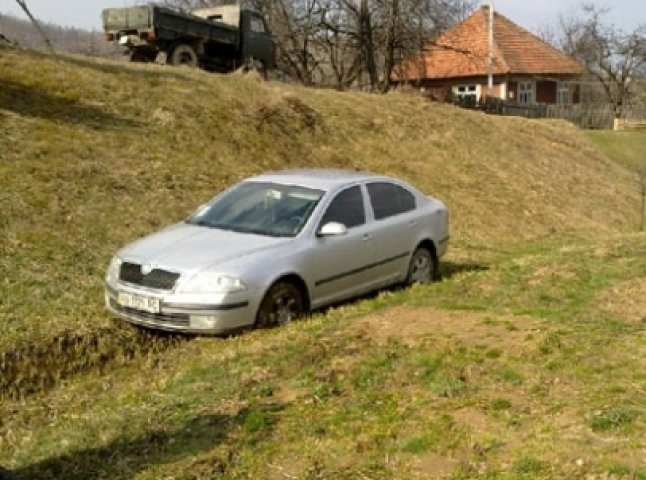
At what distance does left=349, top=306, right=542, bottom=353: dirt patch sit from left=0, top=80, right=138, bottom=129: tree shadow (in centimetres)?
845

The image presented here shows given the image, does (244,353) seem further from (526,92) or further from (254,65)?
(526,92)

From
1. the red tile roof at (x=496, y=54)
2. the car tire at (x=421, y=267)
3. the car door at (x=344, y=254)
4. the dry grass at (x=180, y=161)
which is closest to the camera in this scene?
the car door at (x=344, y=254)

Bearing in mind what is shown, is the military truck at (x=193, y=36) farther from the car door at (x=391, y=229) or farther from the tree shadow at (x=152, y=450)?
the tree shadow at (x=152, y=450)

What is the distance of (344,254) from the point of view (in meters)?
7.89

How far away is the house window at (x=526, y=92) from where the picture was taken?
51312 millimetres

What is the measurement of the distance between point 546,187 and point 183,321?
52.1 ft

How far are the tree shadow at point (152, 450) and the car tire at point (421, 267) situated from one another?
15.2 feet

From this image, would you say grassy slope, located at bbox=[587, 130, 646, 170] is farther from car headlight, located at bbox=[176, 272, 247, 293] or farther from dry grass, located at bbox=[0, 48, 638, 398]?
car headlight, located at bbox=[176, 272, 247, 293]

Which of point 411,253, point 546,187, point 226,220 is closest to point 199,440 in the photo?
point 226,220

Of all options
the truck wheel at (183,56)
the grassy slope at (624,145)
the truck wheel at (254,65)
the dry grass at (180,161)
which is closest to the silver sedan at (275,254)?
the dry grass at (180,161)

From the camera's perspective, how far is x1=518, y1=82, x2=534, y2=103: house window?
51312 millimetres

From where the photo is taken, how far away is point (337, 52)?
36.7m

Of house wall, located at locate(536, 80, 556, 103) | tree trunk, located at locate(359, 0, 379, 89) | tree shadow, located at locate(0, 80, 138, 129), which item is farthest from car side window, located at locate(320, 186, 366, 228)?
house wall, located at locate(536, 80, 556, 103)

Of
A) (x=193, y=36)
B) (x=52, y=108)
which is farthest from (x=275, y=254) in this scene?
(x=193, y=36)
